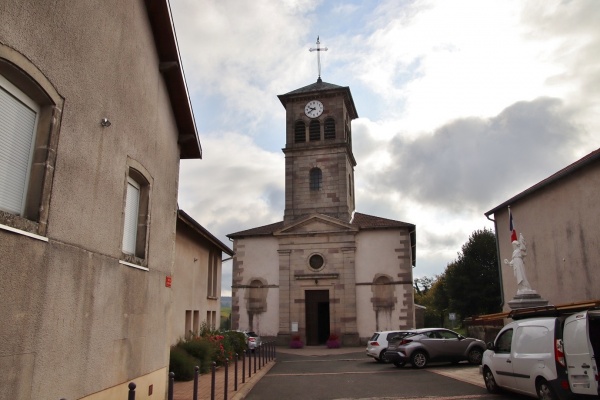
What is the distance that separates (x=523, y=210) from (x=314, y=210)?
54.1 ft

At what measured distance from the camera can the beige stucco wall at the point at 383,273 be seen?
101 feet

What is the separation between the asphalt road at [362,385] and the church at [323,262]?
12.8 m

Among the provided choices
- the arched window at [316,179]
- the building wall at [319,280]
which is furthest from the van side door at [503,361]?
the arched window at [316,179]

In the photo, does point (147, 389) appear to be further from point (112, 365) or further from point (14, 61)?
point (14, 61)

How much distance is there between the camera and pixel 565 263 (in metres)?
16.9

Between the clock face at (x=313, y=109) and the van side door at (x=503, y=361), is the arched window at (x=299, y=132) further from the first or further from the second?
the van side door at (x=503, y=361)

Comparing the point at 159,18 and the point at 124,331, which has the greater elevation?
the point at 159,18

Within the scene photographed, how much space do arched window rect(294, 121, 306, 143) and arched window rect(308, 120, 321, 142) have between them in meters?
0.46

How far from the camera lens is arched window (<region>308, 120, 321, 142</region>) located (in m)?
36.1

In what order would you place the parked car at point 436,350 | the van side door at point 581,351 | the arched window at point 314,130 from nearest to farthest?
the van side door at point 581,351, the parked car at point 436,350, the arched window at point 314,130

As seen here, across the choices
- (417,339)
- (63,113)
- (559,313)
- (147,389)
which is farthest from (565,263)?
(63,113)

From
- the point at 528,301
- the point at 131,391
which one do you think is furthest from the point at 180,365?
the point at 528,301

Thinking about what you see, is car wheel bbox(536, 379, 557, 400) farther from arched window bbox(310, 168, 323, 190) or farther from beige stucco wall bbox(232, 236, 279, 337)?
arched window bbox(310, 168, 323, 190)

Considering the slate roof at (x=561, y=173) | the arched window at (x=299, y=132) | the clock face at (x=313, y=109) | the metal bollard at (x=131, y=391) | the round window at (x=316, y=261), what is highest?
the clock face at (x=313, y=109)
